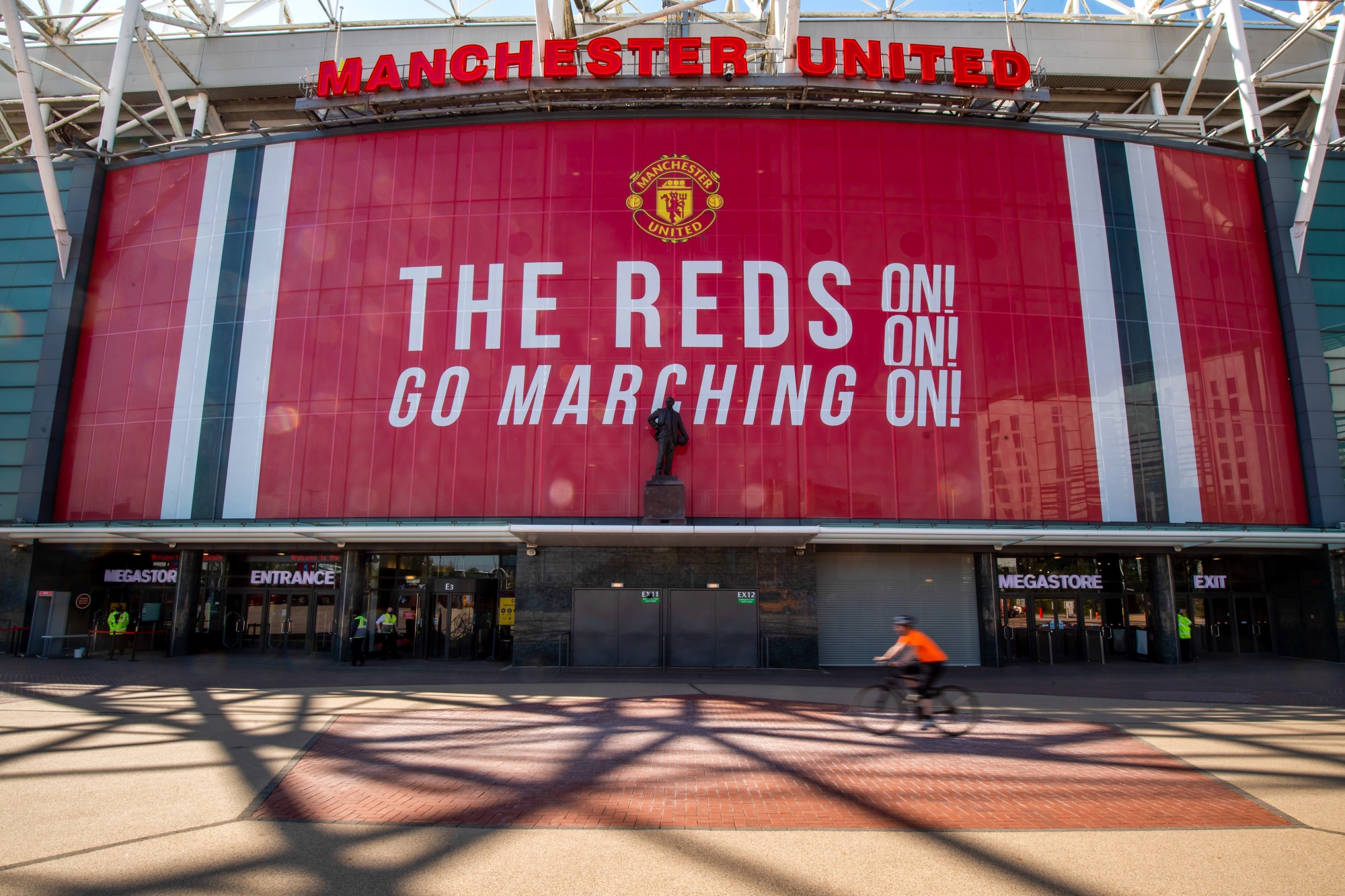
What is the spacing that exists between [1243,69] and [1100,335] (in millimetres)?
10525

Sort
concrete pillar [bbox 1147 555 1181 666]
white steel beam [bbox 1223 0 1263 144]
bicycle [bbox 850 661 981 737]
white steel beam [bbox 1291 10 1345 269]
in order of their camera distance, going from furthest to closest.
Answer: white steel beam [bbox 1223 0 1263 144]
white steel beam [bbox 1291 10 1345 269]
concrete pillar [bbox 1147 555 1181 666]
bicycle [bbox 850 661 981 737]

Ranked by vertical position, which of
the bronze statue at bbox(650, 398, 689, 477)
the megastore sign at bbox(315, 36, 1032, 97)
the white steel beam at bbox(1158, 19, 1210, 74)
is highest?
the white steel beam at bbox(1158, 19, 1210, 74)

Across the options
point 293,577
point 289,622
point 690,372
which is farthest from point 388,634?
point 690,372

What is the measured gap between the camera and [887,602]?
2255 cm

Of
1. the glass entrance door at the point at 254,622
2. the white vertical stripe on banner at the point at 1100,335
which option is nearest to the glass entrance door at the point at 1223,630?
the white vertical stripe on banner at the point at 1100,335

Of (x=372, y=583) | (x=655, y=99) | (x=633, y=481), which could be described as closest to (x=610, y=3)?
(x=655, y=99)

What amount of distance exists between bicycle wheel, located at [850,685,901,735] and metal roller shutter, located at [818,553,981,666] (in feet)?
30.1

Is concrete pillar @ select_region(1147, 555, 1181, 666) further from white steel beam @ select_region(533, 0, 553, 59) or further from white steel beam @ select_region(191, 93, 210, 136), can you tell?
white steel beam @ select_region(191, 93, 210, 136)

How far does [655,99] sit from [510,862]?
892 inches

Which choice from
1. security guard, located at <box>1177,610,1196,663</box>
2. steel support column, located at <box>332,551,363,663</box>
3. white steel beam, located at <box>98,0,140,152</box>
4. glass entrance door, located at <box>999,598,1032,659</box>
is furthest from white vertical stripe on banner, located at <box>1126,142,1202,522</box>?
white steel beam, located at <box>98,0,140,152</box>

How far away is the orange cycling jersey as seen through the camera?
1168cm

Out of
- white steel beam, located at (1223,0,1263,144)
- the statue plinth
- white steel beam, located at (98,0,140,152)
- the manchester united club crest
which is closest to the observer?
the statue plinth

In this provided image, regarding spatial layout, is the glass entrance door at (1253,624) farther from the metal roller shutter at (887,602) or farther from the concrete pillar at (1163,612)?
the metal roller shutter at (887,602)

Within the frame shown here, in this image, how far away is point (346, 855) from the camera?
6613mm
